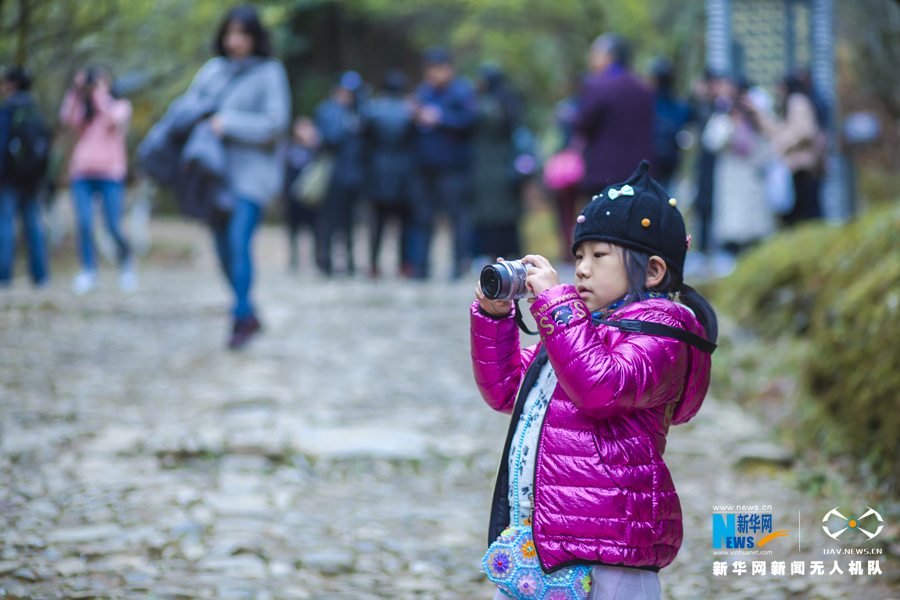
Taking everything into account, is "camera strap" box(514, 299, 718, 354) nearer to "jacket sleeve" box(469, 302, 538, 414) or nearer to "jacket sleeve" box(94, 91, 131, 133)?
"jacket sleeve" box(469, 302, 538, 414)

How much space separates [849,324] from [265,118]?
3.63 meters

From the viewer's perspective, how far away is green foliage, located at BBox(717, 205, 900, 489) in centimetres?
364

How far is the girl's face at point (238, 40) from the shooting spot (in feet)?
18.5

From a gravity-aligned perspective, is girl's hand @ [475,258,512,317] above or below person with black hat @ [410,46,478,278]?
below

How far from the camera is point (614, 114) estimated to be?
7.37m

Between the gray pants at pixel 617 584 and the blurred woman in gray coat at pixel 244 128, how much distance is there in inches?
163

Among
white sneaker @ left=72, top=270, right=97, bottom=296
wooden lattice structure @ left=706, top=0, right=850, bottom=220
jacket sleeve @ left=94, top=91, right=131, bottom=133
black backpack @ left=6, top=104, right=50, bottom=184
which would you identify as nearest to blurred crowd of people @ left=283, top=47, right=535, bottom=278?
jacket sleeve @ left=94, top=91, right=131, bottom=133

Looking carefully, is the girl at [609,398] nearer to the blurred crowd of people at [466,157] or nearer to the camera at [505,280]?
the camera at [505,280]

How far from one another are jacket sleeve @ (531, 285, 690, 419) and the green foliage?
207cm

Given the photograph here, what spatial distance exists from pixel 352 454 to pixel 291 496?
568 millimetres

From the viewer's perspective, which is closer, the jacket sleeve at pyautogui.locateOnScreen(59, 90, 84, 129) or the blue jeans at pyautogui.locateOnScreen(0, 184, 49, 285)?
the blue jeans at pyautogui.locateOnScreen(0, 184, 49, 285)

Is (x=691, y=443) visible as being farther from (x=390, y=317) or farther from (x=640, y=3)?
(x=640, y=3)

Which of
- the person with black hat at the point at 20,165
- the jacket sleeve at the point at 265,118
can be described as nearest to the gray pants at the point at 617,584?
the jacket sleeve at the point at 265,118

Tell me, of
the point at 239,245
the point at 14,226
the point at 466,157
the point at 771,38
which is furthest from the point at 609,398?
the point at 771,38
